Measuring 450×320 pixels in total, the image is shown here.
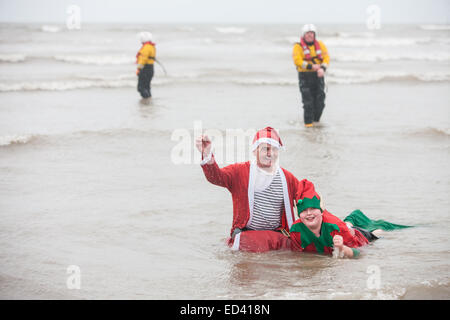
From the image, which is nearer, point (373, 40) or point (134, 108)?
point (134, 108)

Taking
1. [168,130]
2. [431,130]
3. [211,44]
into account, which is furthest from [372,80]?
[211,44]

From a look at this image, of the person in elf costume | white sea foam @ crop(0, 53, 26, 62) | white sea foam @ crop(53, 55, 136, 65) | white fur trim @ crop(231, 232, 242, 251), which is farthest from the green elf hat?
white sea foam @ crop(0, 53, 26, 62)

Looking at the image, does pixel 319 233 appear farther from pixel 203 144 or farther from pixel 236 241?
pixel 203 144

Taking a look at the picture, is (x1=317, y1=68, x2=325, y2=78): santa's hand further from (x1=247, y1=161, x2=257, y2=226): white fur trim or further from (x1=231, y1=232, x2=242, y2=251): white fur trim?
(x1=231, y1=232, x2=242, y2=251): white fur trim

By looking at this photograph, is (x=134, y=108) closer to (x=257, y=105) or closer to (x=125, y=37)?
(x=257, y=105)

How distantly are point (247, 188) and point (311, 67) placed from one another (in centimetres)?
567

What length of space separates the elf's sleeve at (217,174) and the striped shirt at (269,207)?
0.26 m

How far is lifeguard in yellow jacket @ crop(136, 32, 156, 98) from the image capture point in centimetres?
1334

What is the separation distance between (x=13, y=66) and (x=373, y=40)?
87.2 ft

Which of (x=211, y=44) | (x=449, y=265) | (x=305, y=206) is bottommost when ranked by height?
(x=449, y=265)

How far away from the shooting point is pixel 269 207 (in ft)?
14.7

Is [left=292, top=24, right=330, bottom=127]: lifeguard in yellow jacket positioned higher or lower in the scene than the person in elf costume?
higher

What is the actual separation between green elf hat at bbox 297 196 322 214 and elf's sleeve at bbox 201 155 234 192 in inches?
22.3

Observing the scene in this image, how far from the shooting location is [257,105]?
42.8ft
